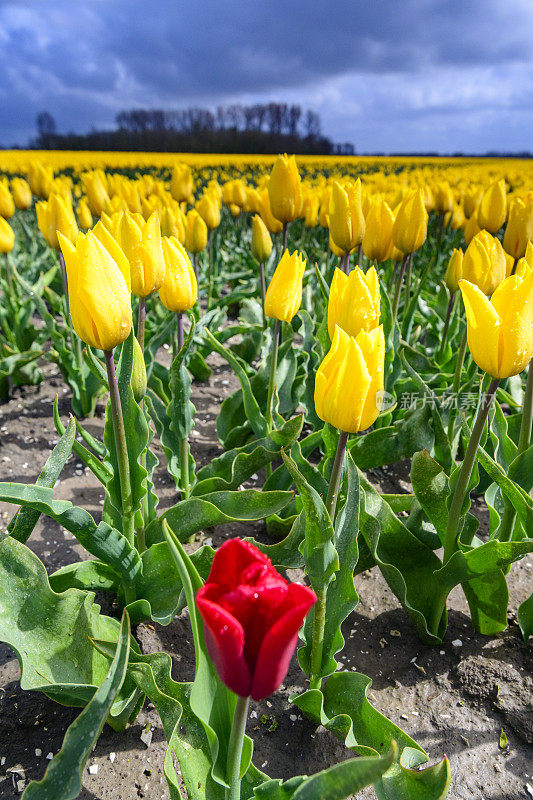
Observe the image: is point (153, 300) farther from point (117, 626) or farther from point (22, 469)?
point (117, 626)

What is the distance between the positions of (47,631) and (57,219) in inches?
83.3

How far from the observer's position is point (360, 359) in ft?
3.76

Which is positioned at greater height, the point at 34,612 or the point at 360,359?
the point at 360,359

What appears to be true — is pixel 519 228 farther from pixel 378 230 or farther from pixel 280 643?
pixel 280 643

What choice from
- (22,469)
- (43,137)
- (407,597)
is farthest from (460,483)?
(43,137)

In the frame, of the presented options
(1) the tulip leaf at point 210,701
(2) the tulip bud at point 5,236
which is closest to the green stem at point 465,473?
(1) the tulip leaf at point 210,701

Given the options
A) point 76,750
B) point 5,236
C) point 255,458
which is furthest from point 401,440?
point 5,236

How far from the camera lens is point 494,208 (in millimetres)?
3055


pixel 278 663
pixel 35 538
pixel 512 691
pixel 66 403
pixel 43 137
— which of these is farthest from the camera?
pixel 43 137

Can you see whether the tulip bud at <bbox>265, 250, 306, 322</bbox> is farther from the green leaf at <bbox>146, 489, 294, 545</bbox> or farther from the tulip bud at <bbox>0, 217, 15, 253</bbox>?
the tulip bud at <bbox>0, 217, 15, 253</bbox>

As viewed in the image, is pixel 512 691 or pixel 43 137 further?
pixel 43 137

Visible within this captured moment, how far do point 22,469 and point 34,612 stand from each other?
5.66ft

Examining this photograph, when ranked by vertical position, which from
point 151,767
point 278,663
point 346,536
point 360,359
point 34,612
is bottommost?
point 151,767

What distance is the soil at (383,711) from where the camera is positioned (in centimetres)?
156
